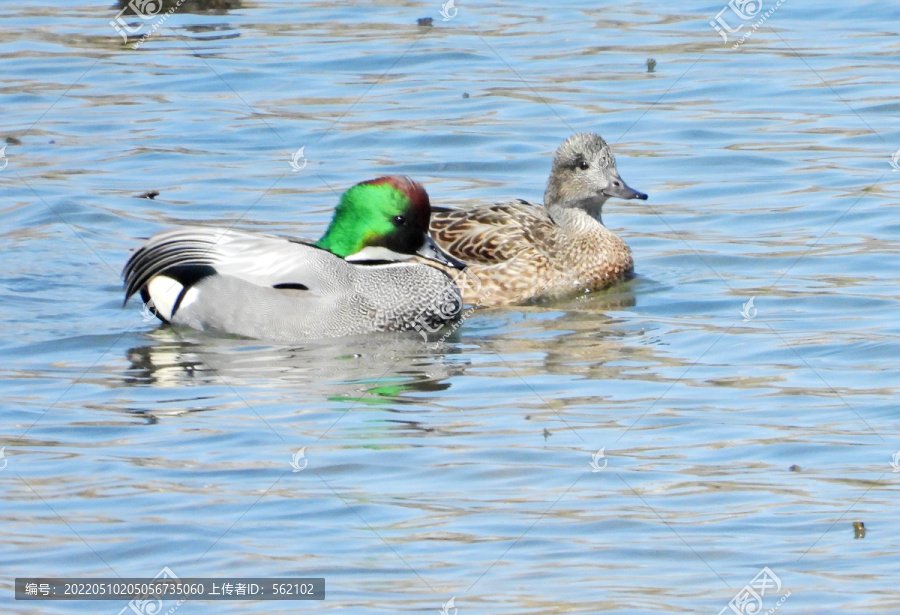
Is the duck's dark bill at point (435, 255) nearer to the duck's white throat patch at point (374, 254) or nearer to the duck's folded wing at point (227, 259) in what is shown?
the duck's white throat patch at point (374, 254)

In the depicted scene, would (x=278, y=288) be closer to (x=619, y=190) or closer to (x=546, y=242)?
(x=546, y=242)

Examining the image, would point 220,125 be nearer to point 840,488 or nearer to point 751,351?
point 751,351

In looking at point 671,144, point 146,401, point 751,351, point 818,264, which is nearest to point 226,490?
point 146,401

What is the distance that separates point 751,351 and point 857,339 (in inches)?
23.8

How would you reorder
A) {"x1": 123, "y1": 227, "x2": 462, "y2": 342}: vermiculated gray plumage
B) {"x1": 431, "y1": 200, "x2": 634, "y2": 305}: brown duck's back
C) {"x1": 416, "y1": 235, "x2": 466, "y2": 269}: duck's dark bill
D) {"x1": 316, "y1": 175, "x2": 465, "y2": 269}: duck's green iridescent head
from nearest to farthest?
{"x1": 123, "y1": 227, "x2": 462, "y2": 342}: vermiculated gray plumage < {"x1": 316, "y1": 175, "x2": 465, "y2": 269}: duck's green iridescent head < {"x1": 416, "y1": 235, "x2": 466, "y2": 269}: duck's dark bill < {"x1": 431, "y1": 200, "x2": 634, "y2": 305}: brown duck's back

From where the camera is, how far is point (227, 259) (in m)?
9.68

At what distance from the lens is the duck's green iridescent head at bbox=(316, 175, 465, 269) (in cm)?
981

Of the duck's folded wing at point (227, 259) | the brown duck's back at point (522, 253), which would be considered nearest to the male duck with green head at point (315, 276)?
the duck's folded wing at point (227, 259)

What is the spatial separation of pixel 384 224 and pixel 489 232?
1.19 m

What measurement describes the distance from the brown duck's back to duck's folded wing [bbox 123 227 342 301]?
1.28m

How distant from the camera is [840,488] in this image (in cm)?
675

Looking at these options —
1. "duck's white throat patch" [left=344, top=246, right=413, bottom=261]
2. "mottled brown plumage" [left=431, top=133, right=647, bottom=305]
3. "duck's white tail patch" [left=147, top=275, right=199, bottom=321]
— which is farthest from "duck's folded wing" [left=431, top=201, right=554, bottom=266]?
"duck's white tail patch" [left=147, top=275, right=199, bottom=321]

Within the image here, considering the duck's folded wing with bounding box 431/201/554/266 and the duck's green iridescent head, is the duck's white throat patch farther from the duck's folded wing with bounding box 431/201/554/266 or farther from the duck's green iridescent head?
the duck's folded wing with bounding box 431/201/554/266

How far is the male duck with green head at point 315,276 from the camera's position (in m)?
9.57
